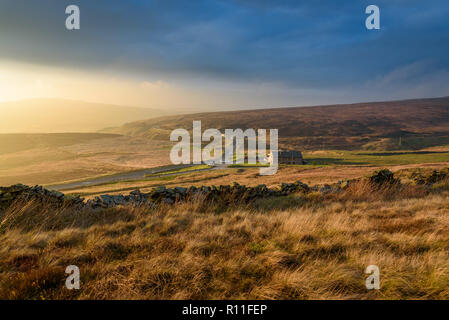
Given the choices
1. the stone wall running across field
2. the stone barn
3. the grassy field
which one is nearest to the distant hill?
the stone barn

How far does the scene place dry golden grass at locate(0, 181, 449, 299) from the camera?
3.29 metres

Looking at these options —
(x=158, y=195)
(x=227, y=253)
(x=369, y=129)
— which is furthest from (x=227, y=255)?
(x=369, y=129)

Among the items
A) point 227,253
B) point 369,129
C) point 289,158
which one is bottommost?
point 289,158

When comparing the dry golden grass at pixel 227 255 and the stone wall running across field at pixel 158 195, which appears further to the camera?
the stone wall running across field at pixel 158 195

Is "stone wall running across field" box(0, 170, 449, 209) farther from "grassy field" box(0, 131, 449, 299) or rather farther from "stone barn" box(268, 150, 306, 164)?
"stone barn" box(268, 150, 306, 164)

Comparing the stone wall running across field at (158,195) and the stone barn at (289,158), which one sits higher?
the stone wall running across field at (158,195)

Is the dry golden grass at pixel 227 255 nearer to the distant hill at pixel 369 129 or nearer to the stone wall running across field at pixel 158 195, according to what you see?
the stone wall running across field at pixel 158 195

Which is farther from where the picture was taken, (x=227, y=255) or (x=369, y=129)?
(x=369, y=129)

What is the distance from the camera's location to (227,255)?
4.23m

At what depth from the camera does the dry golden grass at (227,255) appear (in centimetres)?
329

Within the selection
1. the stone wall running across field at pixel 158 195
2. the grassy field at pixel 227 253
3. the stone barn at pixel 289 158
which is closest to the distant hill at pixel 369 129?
the stone barn at pixel 289 158

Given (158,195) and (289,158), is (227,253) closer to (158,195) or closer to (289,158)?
(158,195)

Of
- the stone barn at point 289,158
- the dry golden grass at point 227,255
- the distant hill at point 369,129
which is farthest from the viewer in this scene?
the distant hill at point 369,129
